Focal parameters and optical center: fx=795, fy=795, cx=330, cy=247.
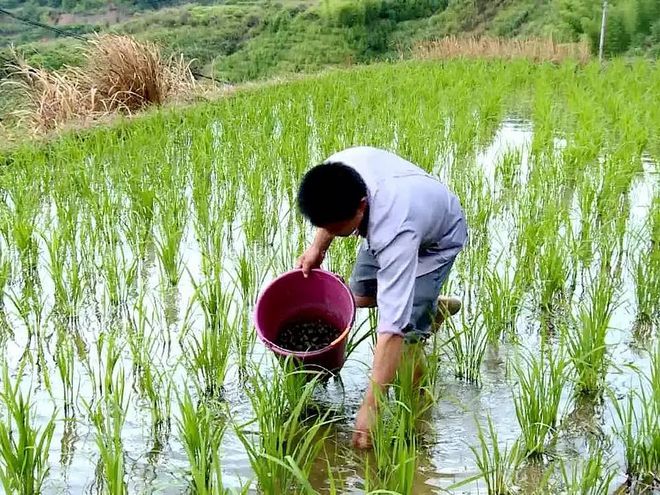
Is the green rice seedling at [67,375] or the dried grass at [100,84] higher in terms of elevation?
the dried grass at [100,84]

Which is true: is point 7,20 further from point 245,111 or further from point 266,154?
point 266,154

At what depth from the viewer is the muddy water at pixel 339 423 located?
207 cm

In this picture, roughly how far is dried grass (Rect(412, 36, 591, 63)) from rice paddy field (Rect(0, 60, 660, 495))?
7.20 m

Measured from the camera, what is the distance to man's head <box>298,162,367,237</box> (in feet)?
6.73

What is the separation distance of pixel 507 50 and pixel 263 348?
12.0m

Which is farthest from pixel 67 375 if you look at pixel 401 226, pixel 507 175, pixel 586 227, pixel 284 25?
pixel 284 25

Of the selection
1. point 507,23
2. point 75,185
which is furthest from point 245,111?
point 507,23

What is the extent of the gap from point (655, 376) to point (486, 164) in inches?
142

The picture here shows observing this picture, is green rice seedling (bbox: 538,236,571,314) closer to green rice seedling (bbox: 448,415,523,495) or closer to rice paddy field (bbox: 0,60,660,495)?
rice paddy field (bbox: 0,60,660,495)

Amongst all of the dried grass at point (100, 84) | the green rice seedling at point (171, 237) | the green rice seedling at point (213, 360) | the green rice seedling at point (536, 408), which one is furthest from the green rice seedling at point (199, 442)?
the dried grass at point (100, 84)

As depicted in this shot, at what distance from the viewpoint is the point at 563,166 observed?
4.82m

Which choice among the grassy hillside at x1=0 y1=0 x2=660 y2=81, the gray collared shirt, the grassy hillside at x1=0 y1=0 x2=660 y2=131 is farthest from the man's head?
the grassy hillside at x1=0 y1=0 x2=660 y2=81

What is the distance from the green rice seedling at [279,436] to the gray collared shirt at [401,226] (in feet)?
0.98

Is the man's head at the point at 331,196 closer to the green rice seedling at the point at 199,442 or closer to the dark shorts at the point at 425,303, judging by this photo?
the dark shorts at the point at 425,303
